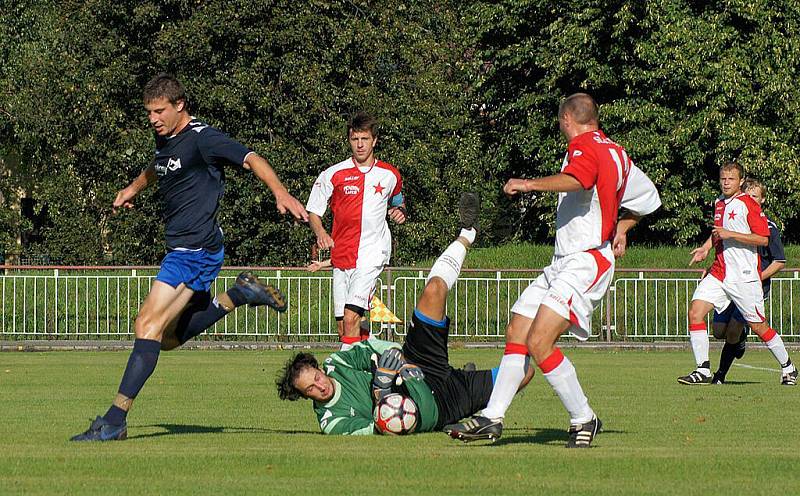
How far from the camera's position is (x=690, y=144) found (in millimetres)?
41531

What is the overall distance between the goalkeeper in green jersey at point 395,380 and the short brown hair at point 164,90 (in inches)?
76.7

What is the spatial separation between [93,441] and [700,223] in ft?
120

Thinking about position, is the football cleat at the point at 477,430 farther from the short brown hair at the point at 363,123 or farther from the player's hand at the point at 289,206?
the short brown hair at the point at 363,123

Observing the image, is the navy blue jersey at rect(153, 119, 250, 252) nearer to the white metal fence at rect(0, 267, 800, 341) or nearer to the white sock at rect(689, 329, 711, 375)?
the white sock at rect(689, 329, 711, 375)

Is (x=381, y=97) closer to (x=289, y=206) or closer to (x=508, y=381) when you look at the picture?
(x=508, y=381)

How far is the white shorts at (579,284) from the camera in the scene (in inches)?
354

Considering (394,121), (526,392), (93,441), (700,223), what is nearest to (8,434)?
(93,441)

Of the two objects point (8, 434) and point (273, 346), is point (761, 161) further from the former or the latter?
point (8, 434)

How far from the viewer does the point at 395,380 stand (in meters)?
9.70

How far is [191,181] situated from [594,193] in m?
2.74

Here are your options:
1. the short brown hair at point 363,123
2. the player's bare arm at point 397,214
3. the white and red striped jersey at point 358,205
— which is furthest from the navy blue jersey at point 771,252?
the short brown hair at point 363,123

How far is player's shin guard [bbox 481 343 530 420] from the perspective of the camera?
29.6ft

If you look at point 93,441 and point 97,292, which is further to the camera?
point 97,292

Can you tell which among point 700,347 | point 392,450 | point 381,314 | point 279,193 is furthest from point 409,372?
point 381,314
